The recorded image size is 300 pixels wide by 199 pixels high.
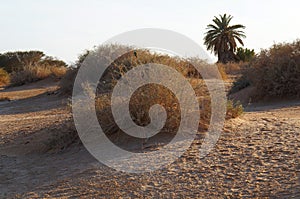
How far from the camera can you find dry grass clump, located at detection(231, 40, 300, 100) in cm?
1390

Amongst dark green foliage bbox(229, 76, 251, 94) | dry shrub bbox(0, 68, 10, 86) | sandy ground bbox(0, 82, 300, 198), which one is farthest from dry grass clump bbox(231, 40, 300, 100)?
dry shrub bbox(0, 68, 10, 86)

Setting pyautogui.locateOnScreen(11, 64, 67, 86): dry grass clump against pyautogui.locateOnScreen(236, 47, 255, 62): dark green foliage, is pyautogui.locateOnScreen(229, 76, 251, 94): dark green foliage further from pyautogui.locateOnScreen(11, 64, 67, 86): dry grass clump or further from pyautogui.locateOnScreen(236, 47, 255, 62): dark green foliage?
pyautogui.locateOnScreen(236, 47, 255, 62): dark green foliage

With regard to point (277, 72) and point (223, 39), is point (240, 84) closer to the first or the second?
point (277, 72)

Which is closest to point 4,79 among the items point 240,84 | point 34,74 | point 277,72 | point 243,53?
point 34,74

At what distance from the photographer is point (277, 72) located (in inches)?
558

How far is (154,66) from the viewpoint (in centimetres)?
743

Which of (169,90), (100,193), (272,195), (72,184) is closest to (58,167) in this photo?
(72,184)

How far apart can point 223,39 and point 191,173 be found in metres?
36.7

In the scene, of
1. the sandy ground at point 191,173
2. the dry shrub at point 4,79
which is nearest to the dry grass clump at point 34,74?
the dry shrub at point 4,79

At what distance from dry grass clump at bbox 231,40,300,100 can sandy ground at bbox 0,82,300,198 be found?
21.1ft

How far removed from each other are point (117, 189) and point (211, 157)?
4.78ft

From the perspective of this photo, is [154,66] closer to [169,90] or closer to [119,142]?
[169,90]

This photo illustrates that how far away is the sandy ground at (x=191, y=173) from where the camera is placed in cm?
499

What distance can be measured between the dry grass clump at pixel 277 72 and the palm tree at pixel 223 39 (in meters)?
25.8
